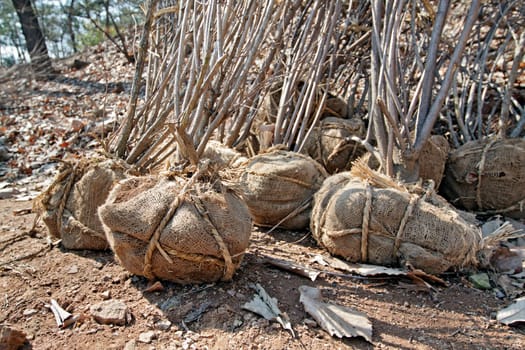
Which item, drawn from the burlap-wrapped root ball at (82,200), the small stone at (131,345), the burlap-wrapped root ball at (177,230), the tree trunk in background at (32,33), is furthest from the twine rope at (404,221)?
the tree trunk in background at (32,33)

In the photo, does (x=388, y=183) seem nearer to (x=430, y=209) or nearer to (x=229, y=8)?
(x=430, y=209)

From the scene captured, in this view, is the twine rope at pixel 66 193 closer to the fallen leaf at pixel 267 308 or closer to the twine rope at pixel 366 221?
the fallen leaf at pixel 267 308

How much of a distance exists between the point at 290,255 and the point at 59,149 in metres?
3.74

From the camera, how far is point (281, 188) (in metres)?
2.30

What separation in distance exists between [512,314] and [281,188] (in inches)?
46.8

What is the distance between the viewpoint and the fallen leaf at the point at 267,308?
1.53 metres

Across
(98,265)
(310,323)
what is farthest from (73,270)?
(310,323)

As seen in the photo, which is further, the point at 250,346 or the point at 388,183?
the point at 388,183

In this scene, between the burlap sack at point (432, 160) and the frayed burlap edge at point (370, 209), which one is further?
the burlap sack at point (432, 160)

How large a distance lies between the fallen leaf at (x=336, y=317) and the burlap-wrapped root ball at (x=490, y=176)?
1460 mm

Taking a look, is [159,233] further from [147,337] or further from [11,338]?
[11,338]

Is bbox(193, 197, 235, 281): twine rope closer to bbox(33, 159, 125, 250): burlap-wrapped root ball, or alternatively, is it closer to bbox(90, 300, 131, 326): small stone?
bbox(90, 300, 131, 326): small stone

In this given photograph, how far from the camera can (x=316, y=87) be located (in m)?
2.83

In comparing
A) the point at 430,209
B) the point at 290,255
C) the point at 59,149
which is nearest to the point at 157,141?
the point at 290,255
